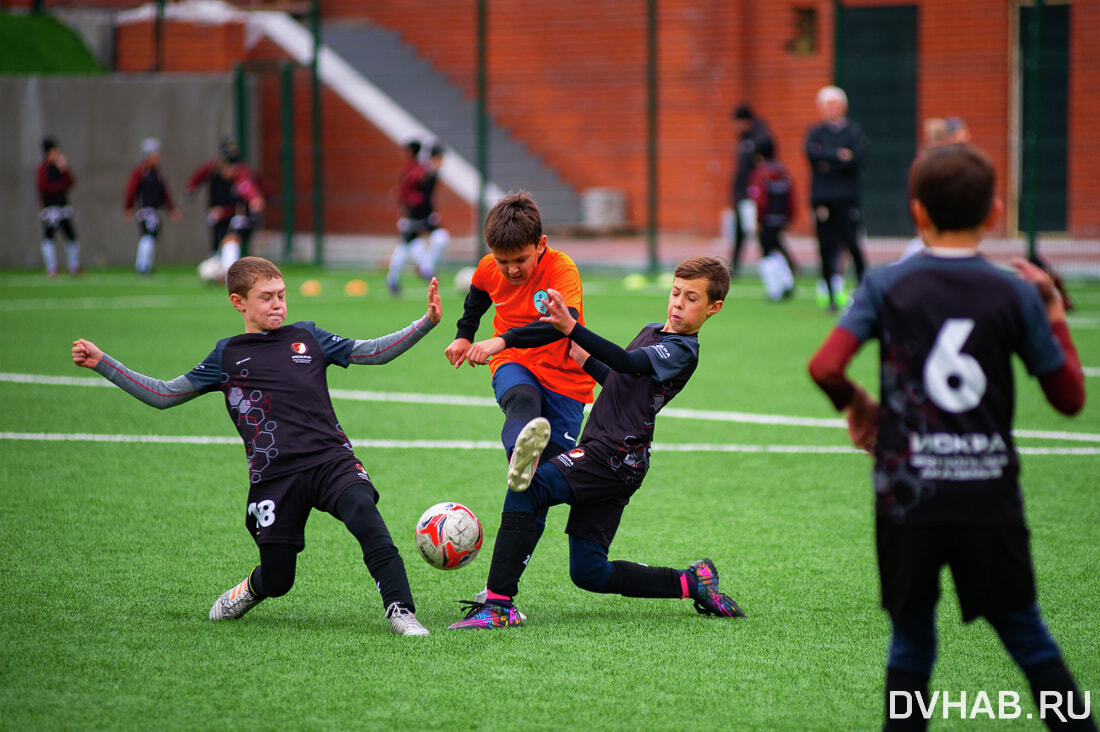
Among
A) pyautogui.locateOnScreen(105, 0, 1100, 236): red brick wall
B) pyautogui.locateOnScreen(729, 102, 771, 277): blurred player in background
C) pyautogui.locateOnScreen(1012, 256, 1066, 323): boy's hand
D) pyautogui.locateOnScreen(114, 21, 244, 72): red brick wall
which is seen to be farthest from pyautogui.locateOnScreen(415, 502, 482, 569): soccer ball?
pyautogui.locateOnScreen(114, 21, 244, 72): red brick wall

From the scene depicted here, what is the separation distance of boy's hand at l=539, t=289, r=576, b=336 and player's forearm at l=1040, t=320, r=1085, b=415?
5.30 feet

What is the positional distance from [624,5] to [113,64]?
10318mm

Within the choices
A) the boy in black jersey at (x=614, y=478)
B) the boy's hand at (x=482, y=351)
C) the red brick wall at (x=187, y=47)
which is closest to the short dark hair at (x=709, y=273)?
the boy in black jersey at (x=614, y=478)

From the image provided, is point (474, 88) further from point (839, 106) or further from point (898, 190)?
point (839, 106)

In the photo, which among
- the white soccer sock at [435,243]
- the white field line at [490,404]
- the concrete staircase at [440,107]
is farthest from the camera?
the concrete staircase at [440,107]

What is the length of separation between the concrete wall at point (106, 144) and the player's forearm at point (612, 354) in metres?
20.2

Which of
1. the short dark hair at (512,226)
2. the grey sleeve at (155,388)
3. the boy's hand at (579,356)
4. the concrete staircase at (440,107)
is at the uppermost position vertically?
the concrete staircase at (440,107)

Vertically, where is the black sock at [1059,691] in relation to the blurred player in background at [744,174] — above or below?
below

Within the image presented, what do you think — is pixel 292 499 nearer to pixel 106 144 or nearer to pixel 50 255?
pixel 50 255

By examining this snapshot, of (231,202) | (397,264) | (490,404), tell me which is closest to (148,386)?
(490,404)

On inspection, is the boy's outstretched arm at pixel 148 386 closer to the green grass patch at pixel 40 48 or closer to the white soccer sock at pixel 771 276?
the white soccer sock at pixel 771 276

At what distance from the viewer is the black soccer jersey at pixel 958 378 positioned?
319cm

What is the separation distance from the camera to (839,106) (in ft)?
46.9

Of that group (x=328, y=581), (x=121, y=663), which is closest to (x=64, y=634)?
(x=121, y=663)
